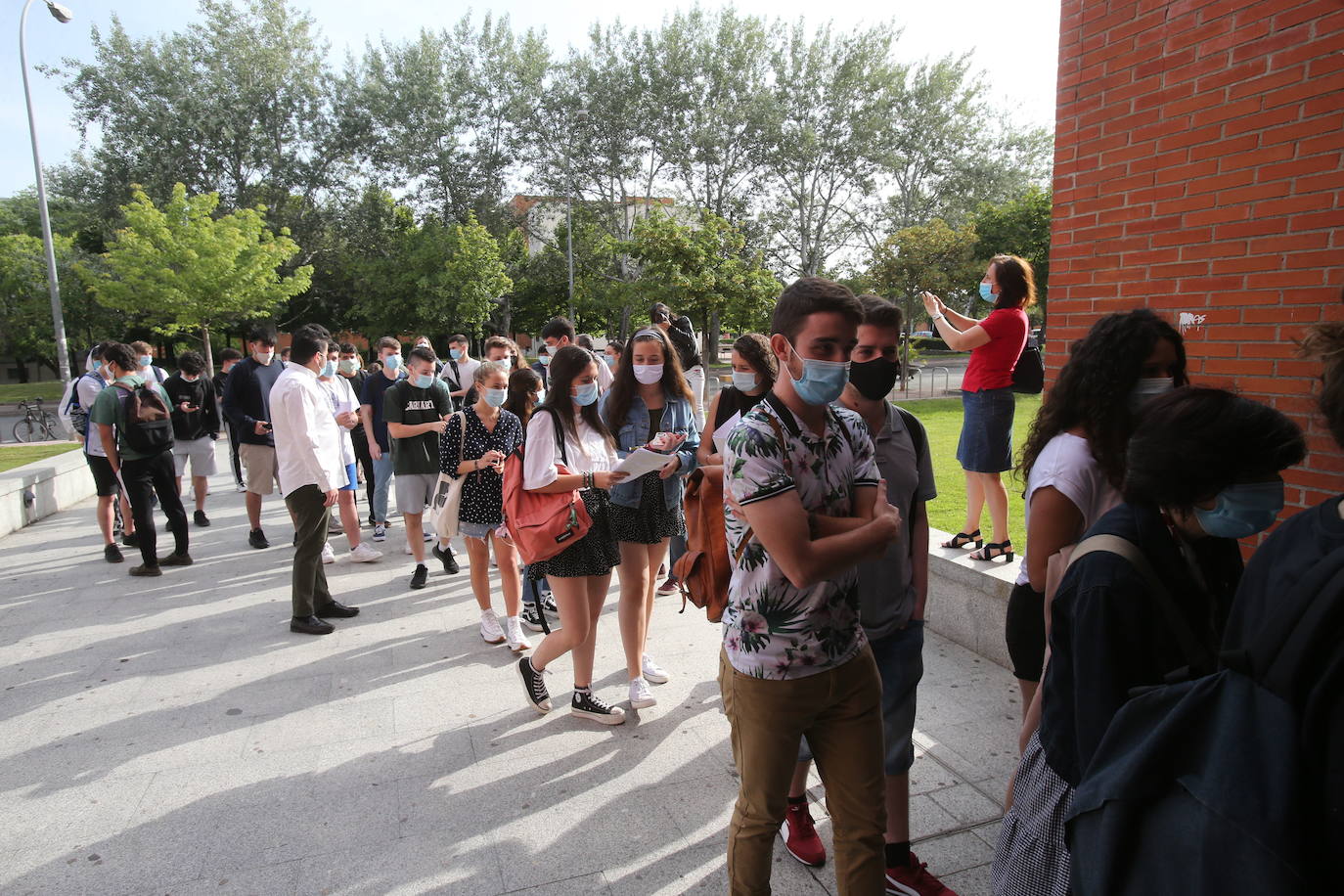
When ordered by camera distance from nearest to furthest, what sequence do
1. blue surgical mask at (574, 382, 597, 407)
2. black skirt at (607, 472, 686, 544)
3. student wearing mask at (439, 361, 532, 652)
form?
1. blue surgical mask at (574, 382, 597, 407)
2. black skirt at (607, 472, 686, 544)
3. student wearing mask at (439, 361, 532, 652)

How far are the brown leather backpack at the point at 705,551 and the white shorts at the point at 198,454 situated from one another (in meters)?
7.48

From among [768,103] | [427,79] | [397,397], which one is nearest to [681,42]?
[768,103]

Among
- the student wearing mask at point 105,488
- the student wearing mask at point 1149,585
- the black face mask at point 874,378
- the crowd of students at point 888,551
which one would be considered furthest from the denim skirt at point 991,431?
the student wearing mask at point 105,488

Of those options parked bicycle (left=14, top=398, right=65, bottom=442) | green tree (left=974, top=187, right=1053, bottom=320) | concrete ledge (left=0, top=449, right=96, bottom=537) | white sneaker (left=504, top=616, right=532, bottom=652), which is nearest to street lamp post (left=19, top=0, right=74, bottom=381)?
parked bicycle (left=14, top=398, right=65, bottom=442)

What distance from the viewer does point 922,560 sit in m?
2.69

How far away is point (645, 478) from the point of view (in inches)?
160

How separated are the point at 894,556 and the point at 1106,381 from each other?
86cm

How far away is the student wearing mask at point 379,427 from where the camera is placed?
24.7 feet

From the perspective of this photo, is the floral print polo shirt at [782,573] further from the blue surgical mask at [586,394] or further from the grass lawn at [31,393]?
the grass lawn at [31,393]

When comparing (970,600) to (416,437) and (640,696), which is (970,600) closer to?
(640,696)

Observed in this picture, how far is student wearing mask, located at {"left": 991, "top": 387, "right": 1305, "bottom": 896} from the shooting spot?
1.54 m

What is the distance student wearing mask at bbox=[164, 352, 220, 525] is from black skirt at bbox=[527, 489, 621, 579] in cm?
600

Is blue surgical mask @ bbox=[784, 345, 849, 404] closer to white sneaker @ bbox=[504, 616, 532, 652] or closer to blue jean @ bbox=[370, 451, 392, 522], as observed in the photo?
white sneaker @ bbox=[504, 616, 532, 652]

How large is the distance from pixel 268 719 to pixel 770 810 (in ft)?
10.4
